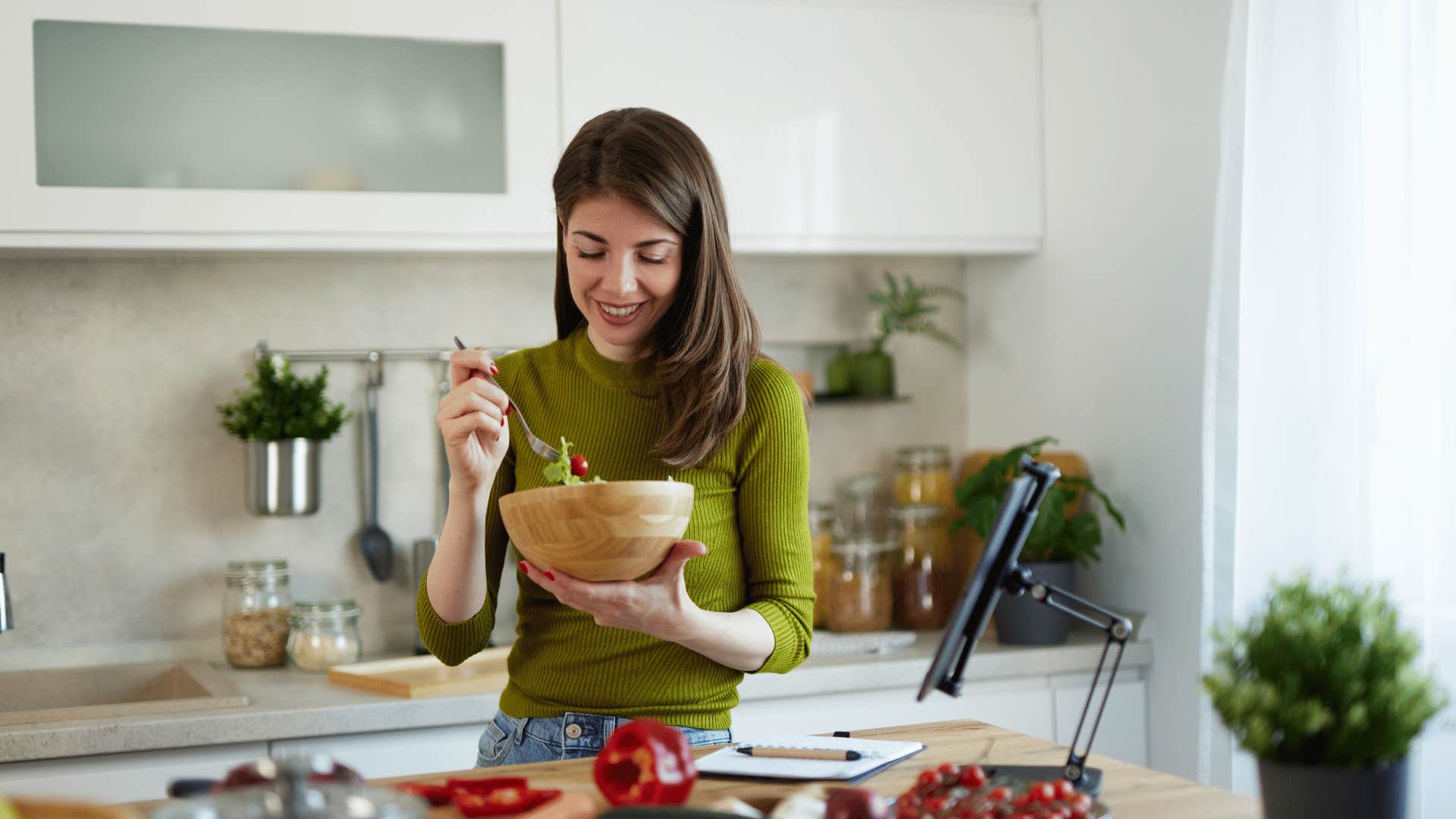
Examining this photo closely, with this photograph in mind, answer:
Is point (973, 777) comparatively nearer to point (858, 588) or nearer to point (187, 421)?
point (858, 588)

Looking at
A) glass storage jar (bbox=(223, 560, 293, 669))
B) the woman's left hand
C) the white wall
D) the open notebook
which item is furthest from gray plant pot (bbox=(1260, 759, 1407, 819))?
glass storage jar (bbox=(223, 560, 293, 669))

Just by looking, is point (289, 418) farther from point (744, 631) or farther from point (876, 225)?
point (744, 631)

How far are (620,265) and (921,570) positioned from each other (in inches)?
56.5

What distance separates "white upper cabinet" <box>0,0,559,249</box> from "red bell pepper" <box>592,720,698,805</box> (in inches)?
57.3

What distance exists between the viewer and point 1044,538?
247cm

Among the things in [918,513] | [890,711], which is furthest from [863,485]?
[890,711]

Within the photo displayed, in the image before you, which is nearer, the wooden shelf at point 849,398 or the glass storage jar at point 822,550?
the glass storage jar at point 822,550

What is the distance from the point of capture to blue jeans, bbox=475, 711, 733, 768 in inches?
58.0

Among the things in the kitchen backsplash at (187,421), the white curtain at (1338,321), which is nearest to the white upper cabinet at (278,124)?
the kitchen backsplash at (187,421)

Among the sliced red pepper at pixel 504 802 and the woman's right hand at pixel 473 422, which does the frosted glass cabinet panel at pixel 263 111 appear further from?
the sliced red pepper at pixel 504 802

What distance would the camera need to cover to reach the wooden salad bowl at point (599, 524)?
1.18m

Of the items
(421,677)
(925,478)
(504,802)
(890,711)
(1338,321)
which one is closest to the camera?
(504,802)

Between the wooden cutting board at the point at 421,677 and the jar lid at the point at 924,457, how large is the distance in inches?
37.5

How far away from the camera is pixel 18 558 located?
2.46 meters
